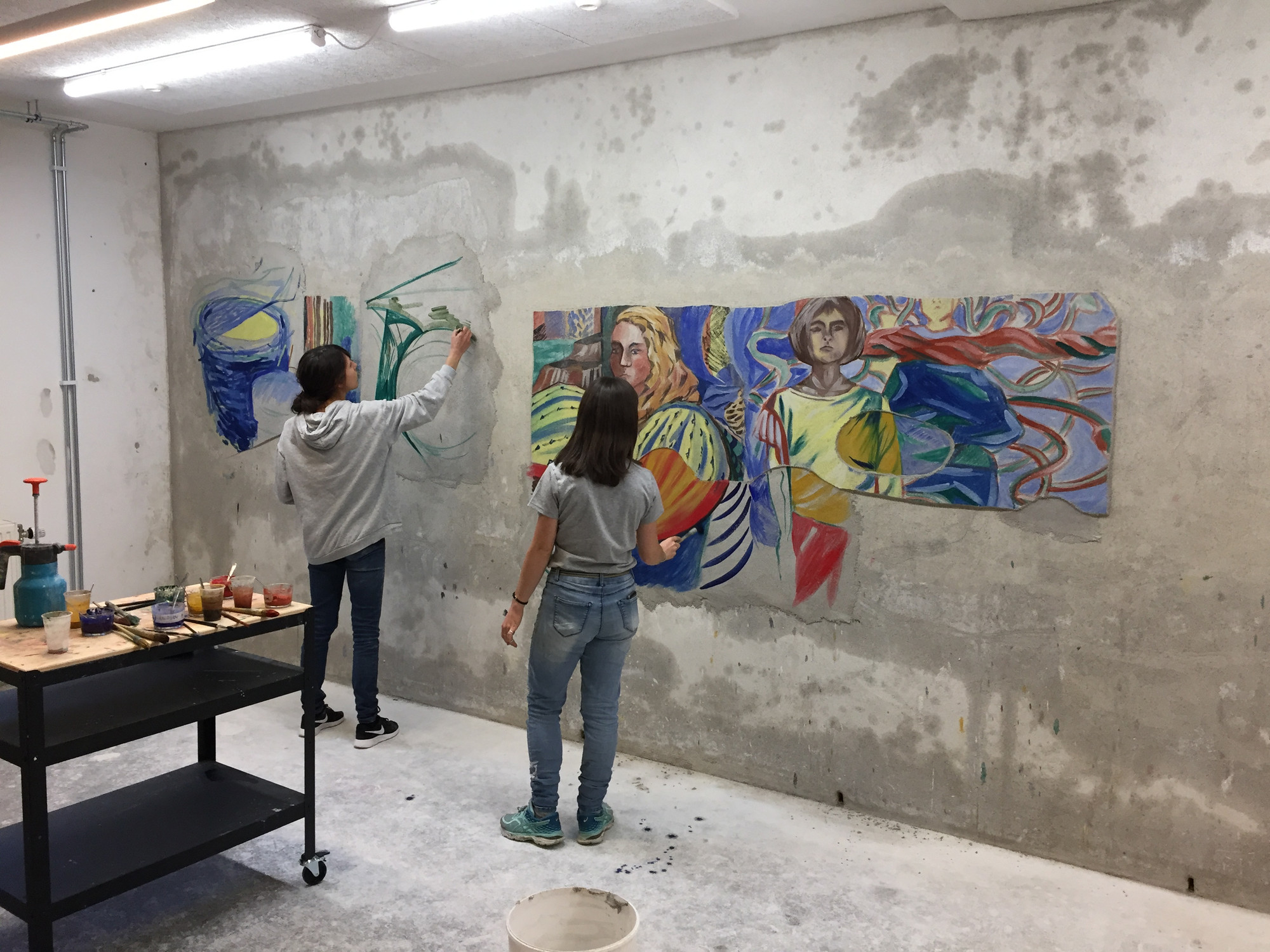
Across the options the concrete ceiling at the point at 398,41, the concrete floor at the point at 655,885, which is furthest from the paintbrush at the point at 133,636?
the concrete ceiling at the point at 398,41

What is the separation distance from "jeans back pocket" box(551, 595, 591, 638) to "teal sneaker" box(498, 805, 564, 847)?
66 centimetres

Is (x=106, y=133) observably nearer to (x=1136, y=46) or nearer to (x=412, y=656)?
(x=412, y=656)

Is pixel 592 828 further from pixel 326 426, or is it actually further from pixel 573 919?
pixel 326 426

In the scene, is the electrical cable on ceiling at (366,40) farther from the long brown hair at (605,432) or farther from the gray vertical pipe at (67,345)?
the gray vertical pipe at (67,345)

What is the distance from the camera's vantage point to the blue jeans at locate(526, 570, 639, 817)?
3.08 m

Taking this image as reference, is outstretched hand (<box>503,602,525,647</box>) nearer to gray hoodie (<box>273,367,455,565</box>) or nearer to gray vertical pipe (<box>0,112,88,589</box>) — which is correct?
gray hoodie (<box>273,367,455,565</box>)

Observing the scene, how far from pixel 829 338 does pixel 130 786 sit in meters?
2.74

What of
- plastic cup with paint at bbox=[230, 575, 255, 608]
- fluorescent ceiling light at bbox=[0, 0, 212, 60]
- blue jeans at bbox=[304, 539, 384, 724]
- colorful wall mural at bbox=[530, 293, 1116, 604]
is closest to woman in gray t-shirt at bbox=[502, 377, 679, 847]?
colorful wall mural at bbox=[530, 293, 1116, 604]

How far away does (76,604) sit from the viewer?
9.30ft

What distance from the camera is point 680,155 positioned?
3688 millimetres

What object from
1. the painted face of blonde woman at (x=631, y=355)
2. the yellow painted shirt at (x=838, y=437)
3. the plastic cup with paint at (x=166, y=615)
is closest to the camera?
the plastic cup with paint at (x=166, y=615)

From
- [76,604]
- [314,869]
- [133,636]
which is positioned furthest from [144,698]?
[314,869]

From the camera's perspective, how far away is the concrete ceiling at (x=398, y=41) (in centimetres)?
318

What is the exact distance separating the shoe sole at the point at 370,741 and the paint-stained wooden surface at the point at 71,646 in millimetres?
1291
